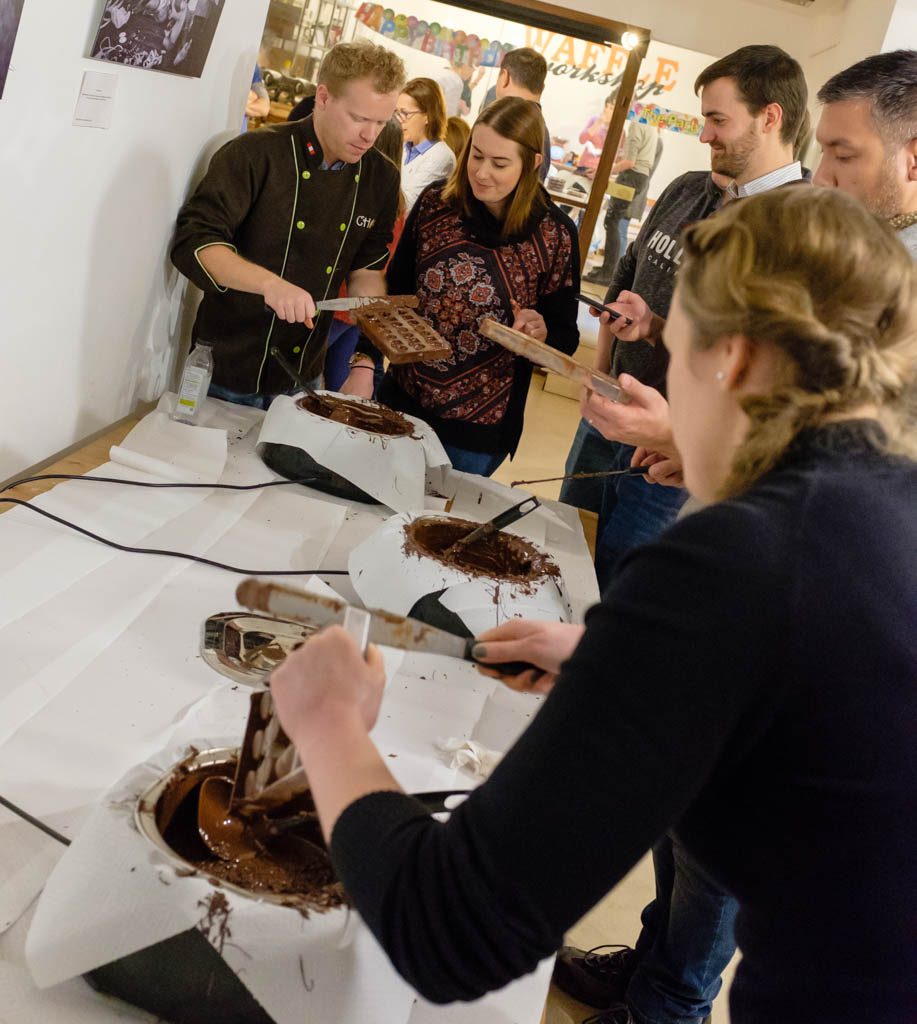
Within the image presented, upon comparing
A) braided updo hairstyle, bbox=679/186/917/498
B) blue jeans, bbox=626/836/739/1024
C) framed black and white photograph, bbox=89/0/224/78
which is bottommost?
blue jeans, bbox=626/836/739/1024

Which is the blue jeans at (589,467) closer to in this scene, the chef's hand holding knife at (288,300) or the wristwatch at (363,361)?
the wristwatch at (363,361)

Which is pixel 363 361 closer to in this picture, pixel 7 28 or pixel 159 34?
pixel 159 34

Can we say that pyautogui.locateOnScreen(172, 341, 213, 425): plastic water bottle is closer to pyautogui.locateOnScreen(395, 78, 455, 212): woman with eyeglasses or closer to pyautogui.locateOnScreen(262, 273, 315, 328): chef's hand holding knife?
pyautogui.locateOnScreen(262, 273, 315, 328): chef's hand holding knife

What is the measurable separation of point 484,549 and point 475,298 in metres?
0.73

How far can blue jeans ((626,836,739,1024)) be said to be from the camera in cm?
141

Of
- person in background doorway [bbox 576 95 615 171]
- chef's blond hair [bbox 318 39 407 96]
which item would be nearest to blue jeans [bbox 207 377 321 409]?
chef's blond hair [bbox 318 39 407 96]

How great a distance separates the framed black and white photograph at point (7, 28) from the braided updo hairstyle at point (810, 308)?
1.03 m

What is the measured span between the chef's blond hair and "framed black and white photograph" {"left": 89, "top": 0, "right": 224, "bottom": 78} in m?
0.25

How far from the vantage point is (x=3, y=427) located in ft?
5.69

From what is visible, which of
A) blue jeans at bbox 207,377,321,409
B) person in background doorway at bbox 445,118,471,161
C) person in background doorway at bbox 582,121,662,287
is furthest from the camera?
person in background doorway at bbox 582,121,662,287

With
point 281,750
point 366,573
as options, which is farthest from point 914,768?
point 366,573

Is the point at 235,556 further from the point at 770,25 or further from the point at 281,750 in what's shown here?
the point at 770,25

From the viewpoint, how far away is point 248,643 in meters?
1.42

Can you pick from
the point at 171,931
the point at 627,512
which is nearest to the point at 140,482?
the point at 627,512
